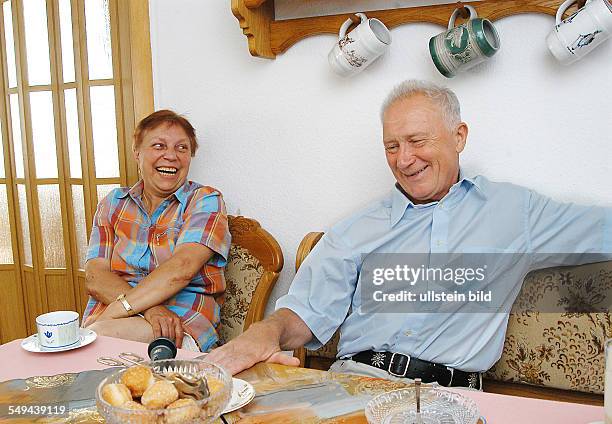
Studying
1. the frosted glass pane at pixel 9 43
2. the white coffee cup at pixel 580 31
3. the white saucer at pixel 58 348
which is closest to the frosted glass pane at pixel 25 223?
the frosted glass pane at pixel 9 43

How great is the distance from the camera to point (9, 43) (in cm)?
288

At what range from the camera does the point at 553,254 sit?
5.15 ft

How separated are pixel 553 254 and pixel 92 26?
202cm

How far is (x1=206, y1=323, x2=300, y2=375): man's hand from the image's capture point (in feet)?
3.94

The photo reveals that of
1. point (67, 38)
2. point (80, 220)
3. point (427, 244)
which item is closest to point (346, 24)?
point (427, 244)

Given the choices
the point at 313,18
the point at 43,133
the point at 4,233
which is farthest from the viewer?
the point at 4,233

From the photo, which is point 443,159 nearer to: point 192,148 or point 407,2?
point 407,2

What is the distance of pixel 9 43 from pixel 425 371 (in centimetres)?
245

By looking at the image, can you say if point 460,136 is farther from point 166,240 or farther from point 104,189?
point 104,189

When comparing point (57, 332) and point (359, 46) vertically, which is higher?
point (359, 46)

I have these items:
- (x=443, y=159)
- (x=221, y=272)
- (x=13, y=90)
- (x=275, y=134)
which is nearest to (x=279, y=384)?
(x=443, y=159)

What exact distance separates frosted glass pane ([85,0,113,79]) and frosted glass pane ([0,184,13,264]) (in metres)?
0.90

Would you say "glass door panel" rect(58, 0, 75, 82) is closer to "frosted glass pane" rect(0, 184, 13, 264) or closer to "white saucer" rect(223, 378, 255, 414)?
"frosted glass pane" rect(0, 184, 13, 264)

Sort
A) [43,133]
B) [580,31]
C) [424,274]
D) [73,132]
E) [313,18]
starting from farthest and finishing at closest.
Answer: [43,133]
[73,132]
[313,18]
[424,274]
[580,31]
